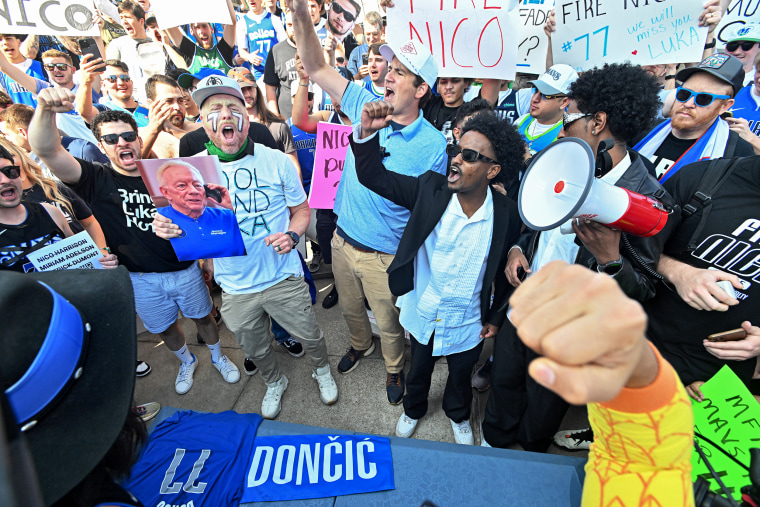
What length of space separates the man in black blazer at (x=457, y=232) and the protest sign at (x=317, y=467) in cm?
75

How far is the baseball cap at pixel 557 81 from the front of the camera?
115 inches

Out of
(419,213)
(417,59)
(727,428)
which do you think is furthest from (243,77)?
(727,428)

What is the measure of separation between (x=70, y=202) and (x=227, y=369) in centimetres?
180

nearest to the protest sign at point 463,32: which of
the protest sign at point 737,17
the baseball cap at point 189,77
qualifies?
the baseball cap at point 189,77

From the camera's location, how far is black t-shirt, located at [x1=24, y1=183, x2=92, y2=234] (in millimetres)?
2211

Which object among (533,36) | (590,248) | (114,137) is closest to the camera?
(590,248)

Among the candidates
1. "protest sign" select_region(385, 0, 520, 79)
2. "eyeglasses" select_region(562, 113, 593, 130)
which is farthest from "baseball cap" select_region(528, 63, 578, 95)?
"eyeglasses" select_region(562, 113, 593, 130)

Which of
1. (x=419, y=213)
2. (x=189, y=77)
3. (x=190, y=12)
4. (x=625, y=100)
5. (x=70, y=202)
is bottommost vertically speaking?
(x=70, y=202)

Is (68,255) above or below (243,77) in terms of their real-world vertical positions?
below

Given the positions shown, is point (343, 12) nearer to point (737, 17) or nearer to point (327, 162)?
point (327, 162)

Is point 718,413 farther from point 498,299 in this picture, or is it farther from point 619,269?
point 498,299

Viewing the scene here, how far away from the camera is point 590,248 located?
149 centimetres

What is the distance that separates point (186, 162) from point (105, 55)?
16.5ft

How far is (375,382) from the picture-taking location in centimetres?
310
